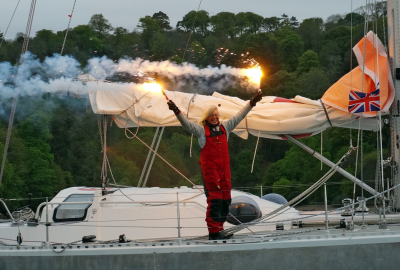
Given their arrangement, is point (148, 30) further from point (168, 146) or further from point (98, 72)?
point (98, 72)

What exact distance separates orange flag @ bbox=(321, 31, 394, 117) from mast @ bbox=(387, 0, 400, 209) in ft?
0.33

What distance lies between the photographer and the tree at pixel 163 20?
29.2m

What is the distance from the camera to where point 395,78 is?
339 inches

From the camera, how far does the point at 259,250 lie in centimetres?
709

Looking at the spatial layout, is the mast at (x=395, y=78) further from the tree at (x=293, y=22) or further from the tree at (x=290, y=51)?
the tree at (x=293, y=22)

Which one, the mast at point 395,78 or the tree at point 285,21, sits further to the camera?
the tree at point 285,21

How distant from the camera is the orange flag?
8547mm

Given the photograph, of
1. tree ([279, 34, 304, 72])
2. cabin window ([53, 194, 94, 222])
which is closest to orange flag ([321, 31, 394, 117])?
cabin window ([53, 194, 94, 222])

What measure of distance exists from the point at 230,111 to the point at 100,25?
86.9 feet

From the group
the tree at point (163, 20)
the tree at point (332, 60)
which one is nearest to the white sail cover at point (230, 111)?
the tree at point (163, 20)

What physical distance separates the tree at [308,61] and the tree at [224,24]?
4578 millimetres

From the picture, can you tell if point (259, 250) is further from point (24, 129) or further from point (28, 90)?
point (24, 129)

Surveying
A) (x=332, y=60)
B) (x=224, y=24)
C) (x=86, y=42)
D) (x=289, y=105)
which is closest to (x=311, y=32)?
(x=332, y=60)

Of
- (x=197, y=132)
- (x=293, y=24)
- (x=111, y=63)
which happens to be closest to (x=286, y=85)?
(x=111, y=63)
